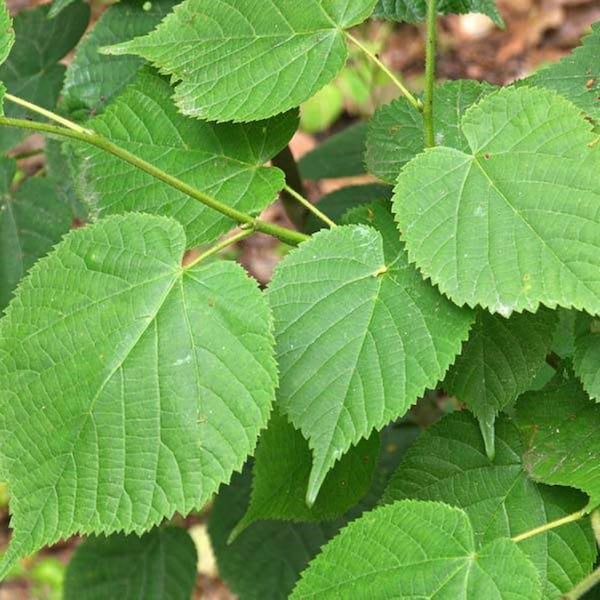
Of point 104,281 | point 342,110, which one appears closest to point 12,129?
point 104,281

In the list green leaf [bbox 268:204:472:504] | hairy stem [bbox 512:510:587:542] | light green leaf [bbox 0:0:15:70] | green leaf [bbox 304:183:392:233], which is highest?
light green leaf [bbox 0:0:15:70]

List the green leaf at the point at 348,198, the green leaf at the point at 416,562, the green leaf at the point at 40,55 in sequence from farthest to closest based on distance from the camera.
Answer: the green leaf at the point at 348,198 → the green leaf at the point at 40,55 → the green leaf at the point at 416,562

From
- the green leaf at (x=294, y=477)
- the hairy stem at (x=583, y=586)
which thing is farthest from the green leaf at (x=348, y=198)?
the hairy stem at (x=583, y=586)

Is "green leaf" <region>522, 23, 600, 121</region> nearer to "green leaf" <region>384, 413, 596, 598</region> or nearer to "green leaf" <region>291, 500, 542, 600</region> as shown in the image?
"green leaf" <region>384, 413, 596, 598</region>

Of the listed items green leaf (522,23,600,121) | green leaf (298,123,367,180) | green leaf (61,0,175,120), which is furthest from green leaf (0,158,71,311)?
green leaf (522,23,600,121)


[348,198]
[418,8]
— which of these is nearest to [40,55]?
[348,198]

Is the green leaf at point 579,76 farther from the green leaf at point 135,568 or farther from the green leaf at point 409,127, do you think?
the green leaf at point 135,568

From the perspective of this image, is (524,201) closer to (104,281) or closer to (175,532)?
(104,281)
